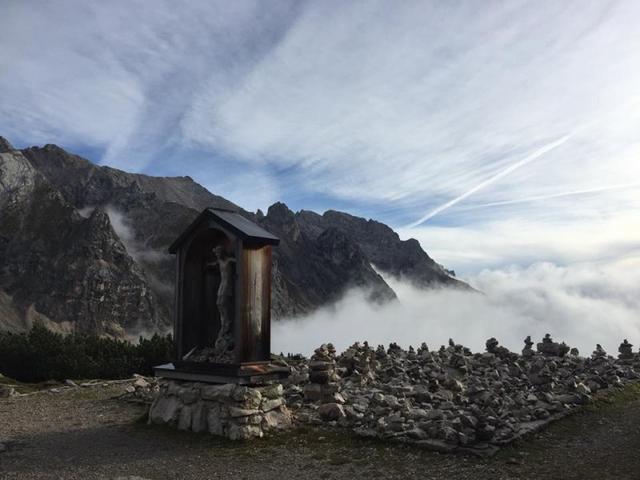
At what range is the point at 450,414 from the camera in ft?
39.2

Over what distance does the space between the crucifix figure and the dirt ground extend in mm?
2350

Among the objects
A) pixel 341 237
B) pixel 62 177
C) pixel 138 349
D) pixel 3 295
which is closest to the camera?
pixel 138 349

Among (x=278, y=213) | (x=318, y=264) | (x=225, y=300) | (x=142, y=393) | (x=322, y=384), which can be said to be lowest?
(x=142, y=393)

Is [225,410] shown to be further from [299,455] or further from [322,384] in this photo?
[322,384]

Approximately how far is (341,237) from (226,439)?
181 meters

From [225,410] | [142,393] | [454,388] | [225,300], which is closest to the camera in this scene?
[225,410]

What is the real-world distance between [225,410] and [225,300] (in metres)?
2.82

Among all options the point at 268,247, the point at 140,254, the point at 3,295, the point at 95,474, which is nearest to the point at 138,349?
the point at 268,247

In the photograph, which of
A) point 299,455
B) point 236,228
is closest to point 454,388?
point 299,455

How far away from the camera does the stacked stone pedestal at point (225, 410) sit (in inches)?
479

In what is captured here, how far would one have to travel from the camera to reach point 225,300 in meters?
14.0

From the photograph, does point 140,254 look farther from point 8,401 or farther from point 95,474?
point 95,474

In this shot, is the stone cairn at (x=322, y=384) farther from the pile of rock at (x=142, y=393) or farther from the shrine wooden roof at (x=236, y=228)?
the pile of rock at (x=142, y=393)

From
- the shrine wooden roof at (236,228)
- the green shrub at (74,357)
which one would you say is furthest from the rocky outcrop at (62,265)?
the shrine wooden roof at (236,228)
